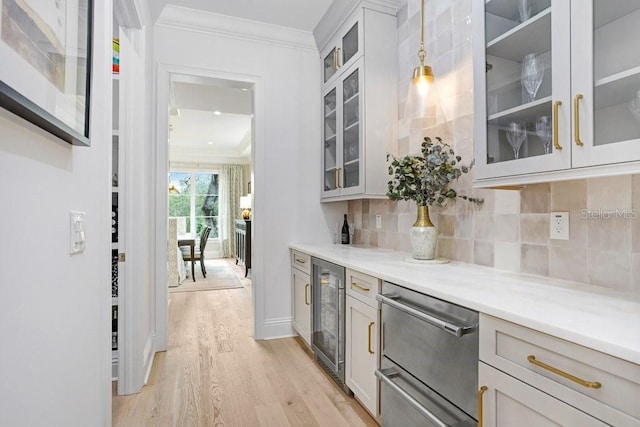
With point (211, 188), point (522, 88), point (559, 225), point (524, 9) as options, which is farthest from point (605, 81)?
point (211, 188)

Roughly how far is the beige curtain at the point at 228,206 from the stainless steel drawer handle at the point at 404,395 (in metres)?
7.70

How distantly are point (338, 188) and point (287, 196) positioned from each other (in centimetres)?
55

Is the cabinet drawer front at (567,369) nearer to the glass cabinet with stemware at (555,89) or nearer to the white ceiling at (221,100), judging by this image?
the glass cabinet with stemware at (555,89)

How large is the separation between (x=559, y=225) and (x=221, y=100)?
13.7ft

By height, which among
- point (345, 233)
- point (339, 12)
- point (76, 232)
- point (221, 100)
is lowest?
point (345, 233)

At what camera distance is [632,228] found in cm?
127

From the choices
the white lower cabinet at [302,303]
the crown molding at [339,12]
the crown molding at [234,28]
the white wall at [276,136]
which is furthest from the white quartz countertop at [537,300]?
the crown molding at [234,28]

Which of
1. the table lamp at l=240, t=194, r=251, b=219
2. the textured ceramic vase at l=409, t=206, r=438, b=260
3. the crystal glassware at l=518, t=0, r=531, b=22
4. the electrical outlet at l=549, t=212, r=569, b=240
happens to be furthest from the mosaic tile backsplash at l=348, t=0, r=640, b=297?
the table lamp at l=240, t=194, r=251, b=219

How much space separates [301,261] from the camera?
3023mm

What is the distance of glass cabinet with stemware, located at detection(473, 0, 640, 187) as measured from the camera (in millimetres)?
1071

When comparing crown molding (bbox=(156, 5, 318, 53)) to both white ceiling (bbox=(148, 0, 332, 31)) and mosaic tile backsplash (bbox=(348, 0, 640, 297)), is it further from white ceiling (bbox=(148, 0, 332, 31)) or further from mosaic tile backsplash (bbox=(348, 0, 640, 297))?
mosaic tile backsplash (bbox=(348, 0, 640, 297))

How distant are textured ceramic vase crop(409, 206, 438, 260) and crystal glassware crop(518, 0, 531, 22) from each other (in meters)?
1.02

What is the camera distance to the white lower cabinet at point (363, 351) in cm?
182

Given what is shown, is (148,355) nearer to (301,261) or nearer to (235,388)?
(235,388)
